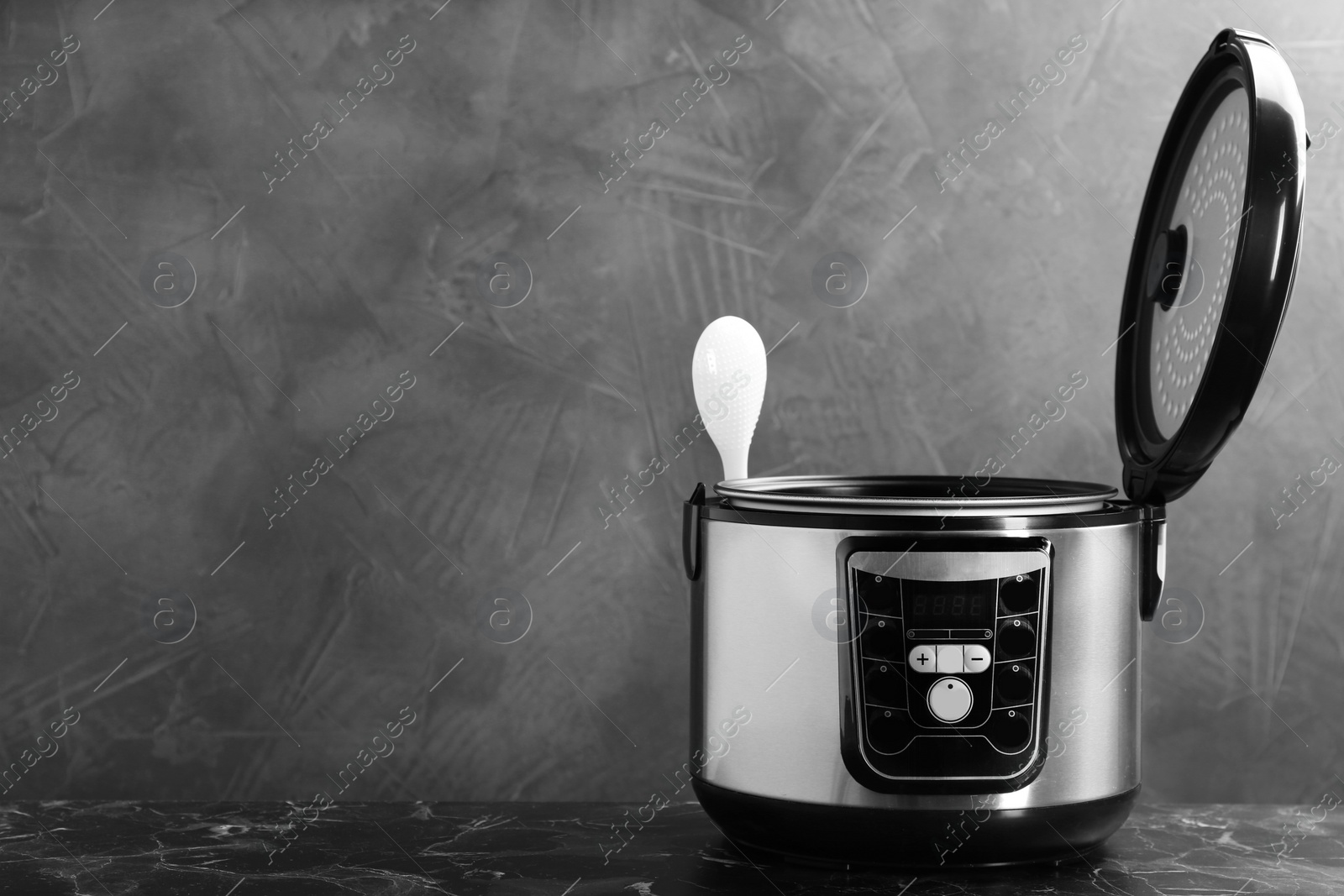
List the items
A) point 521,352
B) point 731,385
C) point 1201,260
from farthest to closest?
point 521,352 < point 731,385 < point 1201,260

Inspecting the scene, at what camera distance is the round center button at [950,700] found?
29.6 inches

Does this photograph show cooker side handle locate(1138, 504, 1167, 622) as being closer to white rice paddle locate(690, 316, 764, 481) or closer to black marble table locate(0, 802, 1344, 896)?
black marble table locate(0, 802, 1344, 896)

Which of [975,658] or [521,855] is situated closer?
[975,658]

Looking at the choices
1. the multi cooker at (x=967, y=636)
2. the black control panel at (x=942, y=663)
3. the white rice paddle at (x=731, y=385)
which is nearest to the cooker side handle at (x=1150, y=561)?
the multi cooker at (x=967, y=636)

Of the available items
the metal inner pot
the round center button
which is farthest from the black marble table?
the metal inner pot

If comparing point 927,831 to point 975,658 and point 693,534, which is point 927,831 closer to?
point 975,658

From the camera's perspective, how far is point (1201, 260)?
87 centimetres

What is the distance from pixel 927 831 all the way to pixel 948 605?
0.47ft

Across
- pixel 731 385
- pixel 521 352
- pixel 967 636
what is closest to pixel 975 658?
pixel 967 636

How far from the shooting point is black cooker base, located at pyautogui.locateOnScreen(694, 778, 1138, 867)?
76 centimetres

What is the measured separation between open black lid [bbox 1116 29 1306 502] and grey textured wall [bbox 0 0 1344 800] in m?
0.17

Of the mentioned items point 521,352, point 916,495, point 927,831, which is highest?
point 521,352

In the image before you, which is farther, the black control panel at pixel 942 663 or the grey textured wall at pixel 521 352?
the grey textured wall at pixel 521 352

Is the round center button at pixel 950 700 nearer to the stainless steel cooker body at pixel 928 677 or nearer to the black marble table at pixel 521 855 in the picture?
the stainless steel cooker body at pixel 928 677
